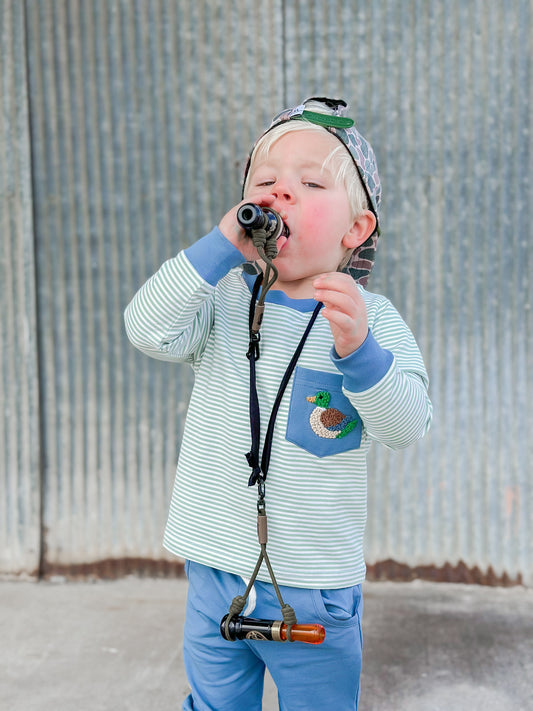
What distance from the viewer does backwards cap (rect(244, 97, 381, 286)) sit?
→ 1.67 m

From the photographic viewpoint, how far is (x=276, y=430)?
161 cm

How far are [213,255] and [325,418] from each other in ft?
1.31

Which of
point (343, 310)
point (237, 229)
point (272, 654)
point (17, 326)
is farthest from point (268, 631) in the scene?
point (17, 326)

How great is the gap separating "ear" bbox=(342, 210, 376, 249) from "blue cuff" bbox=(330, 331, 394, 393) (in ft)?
1.20

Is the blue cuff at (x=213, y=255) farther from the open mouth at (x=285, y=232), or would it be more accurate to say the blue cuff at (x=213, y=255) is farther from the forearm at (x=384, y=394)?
the forearm at (x=384, y=394)

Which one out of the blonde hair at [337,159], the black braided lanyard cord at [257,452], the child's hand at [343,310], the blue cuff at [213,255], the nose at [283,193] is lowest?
the black braided lanyard cord at [257,452]

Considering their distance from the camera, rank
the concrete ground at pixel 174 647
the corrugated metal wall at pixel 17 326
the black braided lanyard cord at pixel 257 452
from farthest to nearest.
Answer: the corrugated metal wall at pixel 17 326 < the concrete ground at pixel 174 647 < the black braided lanyard cord at pixel 257 452

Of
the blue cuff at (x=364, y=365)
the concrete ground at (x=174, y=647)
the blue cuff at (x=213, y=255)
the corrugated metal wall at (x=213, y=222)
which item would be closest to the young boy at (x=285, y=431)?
the blue cuff at (x=213, y=255)

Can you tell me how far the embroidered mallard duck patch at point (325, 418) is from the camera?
5.21ft

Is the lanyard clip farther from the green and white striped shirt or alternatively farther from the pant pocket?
the pant pocket

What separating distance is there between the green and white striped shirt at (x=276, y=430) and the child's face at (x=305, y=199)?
11cm

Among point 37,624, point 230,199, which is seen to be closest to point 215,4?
point 230,199

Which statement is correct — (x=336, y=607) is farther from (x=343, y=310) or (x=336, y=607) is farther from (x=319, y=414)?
(x=343, y=310)

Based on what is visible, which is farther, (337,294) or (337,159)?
(337,159)
